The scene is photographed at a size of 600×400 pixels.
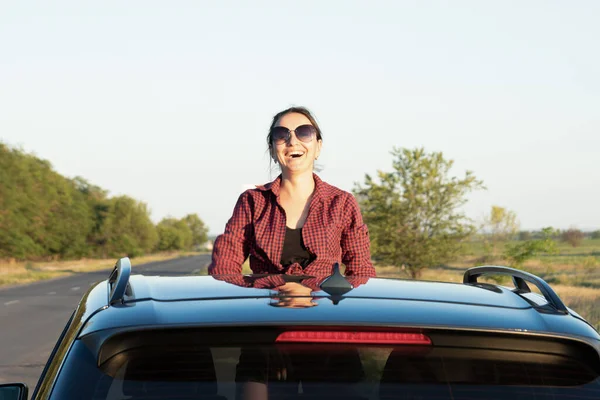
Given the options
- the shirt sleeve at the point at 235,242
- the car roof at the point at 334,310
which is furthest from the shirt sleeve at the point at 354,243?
the car roof at the point at 334,310

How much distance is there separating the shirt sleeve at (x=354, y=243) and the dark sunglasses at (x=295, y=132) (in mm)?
360

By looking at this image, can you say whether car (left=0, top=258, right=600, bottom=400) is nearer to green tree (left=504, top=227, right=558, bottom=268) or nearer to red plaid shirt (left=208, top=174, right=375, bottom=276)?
red plaid shirt (left=208, top=174, right=375, bottom=276)

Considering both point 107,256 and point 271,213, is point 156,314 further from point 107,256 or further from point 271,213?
point 107,256

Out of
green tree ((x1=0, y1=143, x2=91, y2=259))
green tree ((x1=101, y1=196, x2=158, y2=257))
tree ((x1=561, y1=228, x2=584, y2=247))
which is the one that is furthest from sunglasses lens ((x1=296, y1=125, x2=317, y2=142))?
green tree ((x1=101, y1=196, x2=158, y2=257))

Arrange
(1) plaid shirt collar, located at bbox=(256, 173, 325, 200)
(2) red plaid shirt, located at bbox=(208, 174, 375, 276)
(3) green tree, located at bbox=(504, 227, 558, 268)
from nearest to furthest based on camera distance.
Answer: (2) red plaid shirt, located at bbox=(208, 174, 375, 276) < (1) plaid shirt collar, located at bbox=(256, 173, 325, 200) < (3) green tree, located at bbox=(504, 227, 558, 268)

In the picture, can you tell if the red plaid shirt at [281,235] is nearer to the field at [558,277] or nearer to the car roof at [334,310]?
the car roof at [334,310]

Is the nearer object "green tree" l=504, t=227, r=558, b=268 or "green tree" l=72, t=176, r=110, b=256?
"green tree" l=504, t=227, r=558, b=268

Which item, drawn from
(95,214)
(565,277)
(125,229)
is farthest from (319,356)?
(125,229)

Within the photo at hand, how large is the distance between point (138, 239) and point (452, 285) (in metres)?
134

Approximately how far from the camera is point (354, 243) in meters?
4.62

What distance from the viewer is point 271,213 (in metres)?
4.56

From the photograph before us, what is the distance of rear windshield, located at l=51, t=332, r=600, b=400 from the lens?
2.14 metres

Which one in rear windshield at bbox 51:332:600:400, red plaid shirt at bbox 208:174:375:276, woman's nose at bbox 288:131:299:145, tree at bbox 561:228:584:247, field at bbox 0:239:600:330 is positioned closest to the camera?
rear windshield at bbox 51:332:600:400

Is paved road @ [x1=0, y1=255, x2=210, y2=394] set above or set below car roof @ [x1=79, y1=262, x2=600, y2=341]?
below
